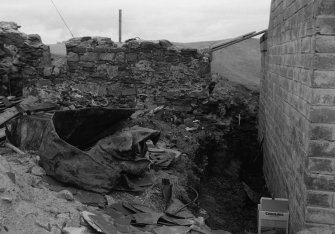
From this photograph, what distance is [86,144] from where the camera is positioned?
A: 502 cm

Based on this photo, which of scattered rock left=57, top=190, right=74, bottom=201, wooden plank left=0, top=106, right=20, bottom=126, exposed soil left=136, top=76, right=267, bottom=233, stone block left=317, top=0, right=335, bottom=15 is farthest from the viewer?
wooden plank left=0, top=106, right=20, bottom=126

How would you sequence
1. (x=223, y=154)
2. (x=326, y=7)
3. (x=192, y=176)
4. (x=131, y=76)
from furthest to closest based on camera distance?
(x=131, y=76), (x=223, y=154), (x=192, y=176), (x=326, y=7)

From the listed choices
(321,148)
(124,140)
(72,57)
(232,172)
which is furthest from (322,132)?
(72,57)

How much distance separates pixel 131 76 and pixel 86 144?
3.40 meters

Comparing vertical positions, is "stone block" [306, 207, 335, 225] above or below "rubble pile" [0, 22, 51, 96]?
below

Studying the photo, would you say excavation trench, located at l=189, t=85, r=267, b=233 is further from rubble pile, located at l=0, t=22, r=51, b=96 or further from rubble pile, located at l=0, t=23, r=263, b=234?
rubble pile, located at l=0, t=22, r=51, b=96

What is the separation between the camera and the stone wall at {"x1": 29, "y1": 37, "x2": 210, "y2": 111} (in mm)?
8039

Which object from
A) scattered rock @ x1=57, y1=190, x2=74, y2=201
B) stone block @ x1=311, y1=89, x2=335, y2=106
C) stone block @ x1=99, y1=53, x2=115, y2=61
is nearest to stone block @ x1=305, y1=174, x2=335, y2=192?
stone block @ x1=311, y1=89, x2=335, y2=106

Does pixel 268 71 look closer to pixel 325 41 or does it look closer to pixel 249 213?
pixel 249 213

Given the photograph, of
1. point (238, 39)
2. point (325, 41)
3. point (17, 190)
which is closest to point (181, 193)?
point (17, 190)

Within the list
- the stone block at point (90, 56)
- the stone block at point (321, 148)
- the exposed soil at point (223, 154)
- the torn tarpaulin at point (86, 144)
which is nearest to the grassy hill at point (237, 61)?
the exposed soil at point (223, 154)

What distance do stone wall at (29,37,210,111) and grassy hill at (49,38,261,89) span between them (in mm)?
2077

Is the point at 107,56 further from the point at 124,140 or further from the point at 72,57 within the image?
the point at 124,140

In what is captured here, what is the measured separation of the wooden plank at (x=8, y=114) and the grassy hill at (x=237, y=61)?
3966 mm
